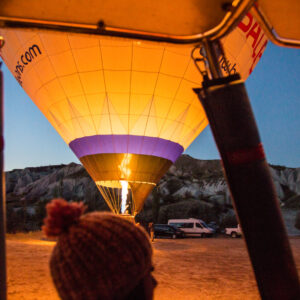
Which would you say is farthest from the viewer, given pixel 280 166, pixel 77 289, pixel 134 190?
pixel 280 166

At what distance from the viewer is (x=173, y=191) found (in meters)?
31.2

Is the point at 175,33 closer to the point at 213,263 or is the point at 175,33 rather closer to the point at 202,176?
the point at 213,263

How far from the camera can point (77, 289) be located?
0.95 meters

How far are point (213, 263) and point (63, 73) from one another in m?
5.95

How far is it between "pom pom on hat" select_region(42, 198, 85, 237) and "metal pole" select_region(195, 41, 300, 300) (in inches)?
25.4

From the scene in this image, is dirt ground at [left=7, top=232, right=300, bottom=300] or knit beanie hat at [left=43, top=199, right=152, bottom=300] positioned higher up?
knit beanie hat at [left=43, top=199, right=152, bottom=300]

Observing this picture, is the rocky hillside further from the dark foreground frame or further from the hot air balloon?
the dark foreground frame

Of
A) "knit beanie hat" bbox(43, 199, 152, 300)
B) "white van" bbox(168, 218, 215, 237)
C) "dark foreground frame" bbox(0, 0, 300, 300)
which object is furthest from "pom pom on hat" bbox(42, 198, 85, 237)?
"white van" bbox(168, 218, 215, 237)

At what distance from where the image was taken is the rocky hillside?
1034 inches

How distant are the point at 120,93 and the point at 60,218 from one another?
7923mm

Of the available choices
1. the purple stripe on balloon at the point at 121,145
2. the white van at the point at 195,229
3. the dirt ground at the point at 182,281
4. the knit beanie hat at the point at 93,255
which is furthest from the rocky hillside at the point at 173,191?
the knit beanie hat at the point at 93,255

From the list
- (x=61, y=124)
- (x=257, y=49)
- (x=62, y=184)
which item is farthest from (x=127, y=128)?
(x=62, y=184)

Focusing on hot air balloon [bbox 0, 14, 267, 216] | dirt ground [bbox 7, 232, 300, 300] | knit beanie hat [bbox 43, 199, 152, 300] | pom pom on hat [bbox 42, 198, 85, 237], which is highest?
hot air balloon [bbox 0, 14, 267, 216]

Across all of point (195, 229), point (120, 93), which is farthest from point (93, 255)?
point (195, 229)
